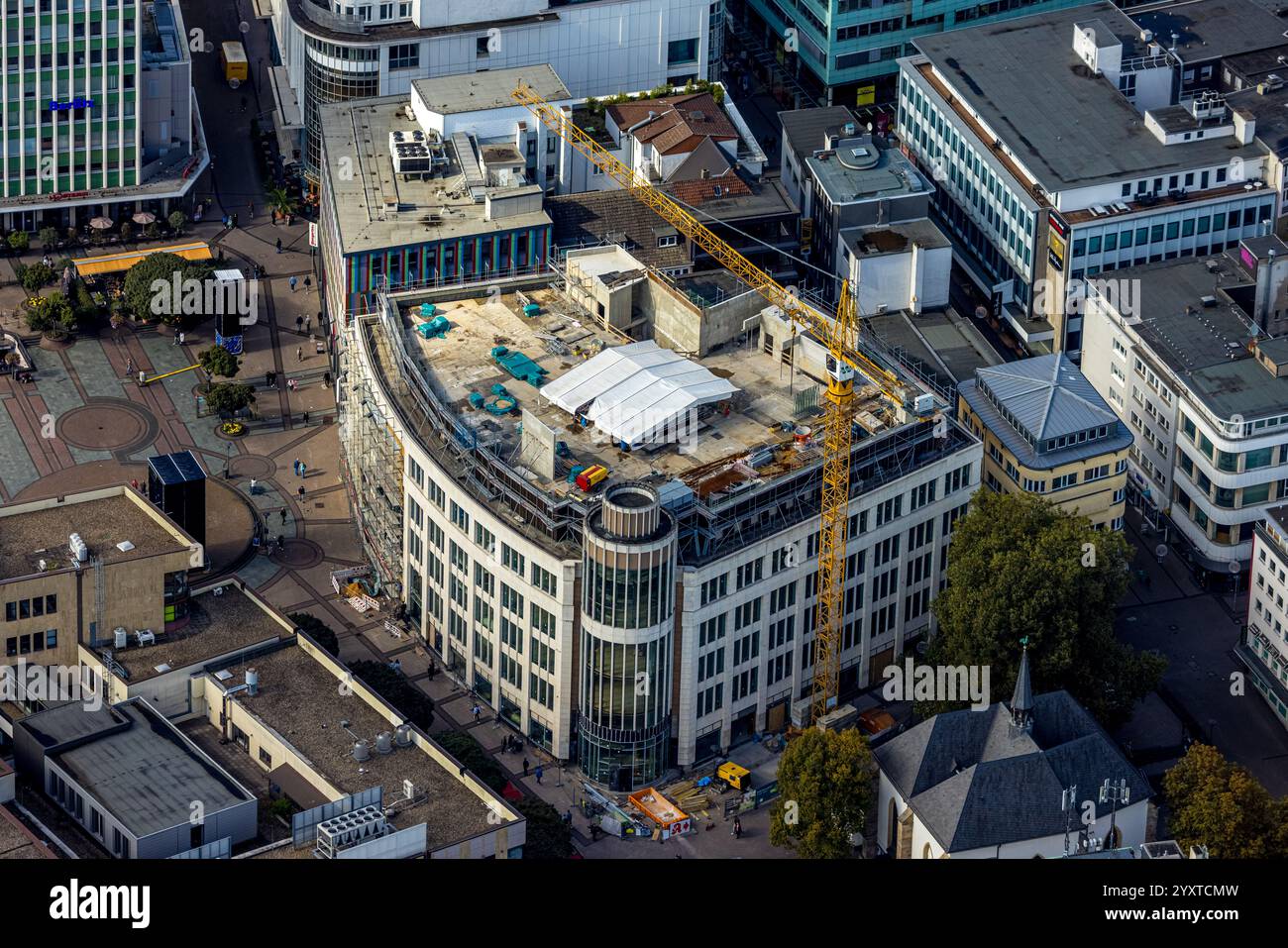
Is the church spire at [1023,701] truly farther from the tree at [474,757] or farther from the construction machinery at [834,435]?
the tree at [474,757]

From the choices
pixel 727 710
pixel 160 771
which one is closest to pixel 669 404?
pixel 727 710

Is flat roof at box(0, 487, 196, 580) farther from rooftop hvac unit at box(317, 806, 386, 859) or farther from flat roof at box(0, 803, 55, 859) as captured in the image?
rooftop hvac unit at box(317, 806, 386, 859)

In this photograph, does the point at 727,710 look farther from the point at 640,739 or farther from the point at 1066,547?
the point at 1066,547

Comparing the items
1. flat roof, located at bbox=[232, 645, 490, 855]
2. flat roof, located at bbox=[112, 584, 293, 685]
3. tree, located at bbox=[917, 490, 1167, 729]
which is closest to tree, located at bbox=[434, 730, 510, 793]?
flat roof, located at bbox=[232, 645, 490, 855]

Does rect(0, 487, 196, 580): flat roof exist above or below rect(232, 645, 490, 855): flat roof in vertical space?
above

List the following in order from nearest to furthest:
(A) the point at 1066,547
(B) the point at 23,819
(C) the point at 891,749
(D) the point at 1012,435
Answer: (B) the point at 23,819 → (C) the point at 891,749 → (A) the point at 1066,547 → (D) the point at 1012,435

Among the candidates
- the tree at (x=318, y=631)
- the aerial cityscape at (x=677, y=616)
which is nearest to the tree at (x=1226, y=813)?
the aerial cityscape at (x=677, y=616)

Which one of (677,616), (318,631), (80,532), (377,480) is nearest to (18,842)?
(80,532)
